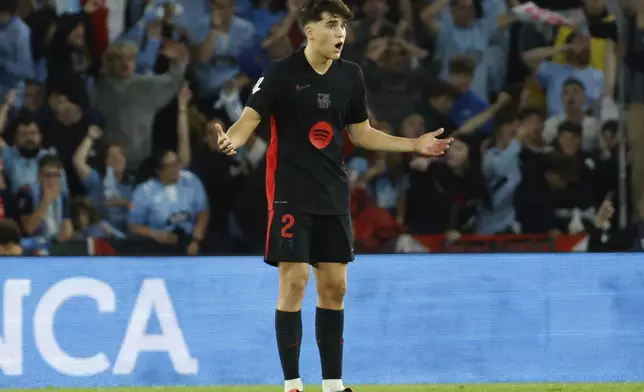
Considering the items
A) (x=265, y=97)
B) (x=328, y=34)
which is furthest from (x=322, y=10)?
(x=265, y=97)

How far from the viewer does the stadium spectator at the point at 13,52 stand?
9.20 meters

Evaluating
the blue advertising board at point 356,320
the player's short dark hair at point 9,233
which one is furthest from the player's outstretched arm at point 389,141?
the player's short dark hair at point 9,233

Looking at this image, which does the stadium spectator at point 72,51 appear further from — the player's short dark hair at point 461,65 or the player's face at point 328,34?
the player's face at point 328,34

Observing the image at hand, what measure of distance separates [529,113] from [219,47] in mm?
2735

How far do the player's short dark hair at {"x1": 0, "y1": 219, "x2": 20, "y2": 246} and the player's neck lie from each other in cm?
416

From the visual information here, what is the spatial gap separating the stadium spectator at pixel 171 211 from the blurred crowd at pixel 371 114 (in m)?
0.01

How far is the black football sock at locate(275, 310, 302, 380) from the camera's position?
15.8 feet

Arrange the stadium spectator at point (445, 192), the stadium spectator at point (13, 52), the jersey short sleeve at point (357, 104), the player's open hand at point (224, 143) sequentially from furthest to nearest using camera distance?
the stadium spectator at point (13, 52) < the stadium spectator at point (445, 192) < the jersey short sleeve at point (357, 104) < the player's open hand at point (224, 143)

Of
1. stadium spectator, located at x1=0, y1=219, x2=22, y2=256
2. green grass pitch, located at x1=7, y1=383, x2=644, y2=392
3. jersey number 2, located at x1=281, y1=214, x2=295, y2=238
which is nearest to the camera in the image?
jersey number 2, located at x1=281, y1=214, x2=295, y2=238

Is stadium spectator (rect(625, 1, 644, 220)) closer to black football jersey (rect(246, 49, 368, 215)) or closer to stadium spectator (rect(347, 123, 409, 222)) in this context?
stadium spectator (rect(347, 123, 409, 222))

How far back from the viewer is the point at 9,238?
8305mm

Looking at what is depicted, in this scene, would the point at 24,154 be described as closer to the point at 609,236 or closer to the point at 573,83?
the point at 573,83

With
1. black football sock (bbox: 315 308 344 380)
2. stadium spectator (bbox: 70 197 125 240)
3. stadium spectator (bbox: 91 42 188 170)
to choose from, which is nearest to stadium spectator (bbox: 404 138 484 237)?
stadium spectator (bbox: 91 42 188 170)

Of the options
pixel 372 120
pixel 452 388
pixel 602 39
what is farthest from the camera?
pixel 602 39
